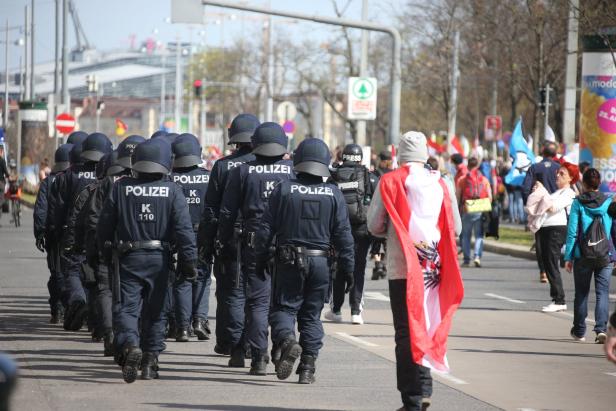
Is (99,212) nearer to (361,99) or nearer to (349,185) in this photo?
(349,185)

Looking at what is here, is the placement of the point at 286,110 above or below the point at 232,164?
above

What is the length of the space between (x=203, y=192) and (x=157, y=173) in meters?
2.70

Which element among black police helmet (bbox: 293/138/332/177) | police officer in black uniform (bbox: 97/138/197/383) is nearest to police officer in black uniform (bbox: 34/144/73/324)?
police officer in black uniform (bbox: 97/138/197/383)

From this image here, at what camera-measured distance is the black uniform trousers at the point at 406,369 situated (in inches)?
356

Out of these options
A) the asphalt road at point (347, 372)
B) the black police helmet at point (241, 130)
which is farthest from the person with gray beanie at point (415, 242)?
the black police helmet at point (241, 130)

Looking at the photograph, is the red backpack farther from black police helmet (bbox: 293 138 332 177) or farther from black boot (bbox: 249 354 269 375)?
black police helmet (bbox: 293 138 332 177)

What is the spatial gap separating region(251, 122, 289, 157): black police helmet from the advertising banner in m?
13.9

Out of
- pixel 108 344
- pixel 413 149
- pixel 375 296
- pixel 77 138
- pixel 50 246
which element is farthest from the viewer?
pixel 375 296

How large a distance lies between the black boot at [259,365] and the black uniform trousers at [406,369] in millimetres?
2225

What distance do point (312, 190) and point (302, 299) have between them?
82 cm

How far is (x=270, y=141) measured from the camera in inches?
453

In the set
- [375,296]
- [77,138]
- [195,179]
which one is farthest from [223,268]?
[375,296]

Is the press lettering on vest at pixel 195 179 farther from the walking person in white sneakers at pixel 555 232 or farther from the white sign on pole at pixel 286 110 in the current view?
the white sign on pole at pixel 286 110

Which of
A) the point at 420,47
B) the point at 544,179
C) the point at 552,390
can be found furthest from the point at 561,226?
the point at 420,47
